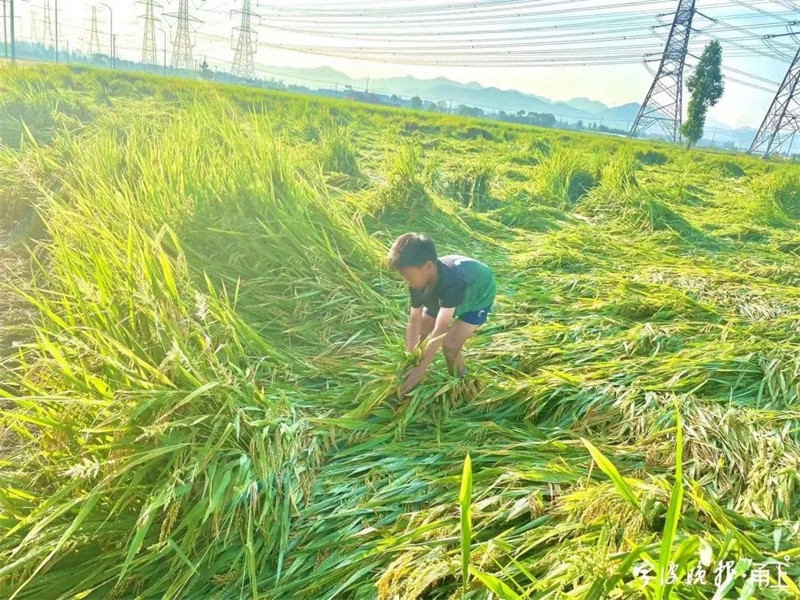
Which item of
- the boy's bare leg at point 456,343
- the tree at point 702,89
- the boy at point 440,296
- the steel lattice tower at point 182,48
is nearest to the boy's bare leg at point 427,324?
the boy at point 440,296

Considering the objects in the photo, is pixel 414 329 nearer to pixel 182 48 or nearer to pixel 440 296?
pixel 440 296

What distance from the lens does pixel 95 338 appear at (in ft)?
5.45

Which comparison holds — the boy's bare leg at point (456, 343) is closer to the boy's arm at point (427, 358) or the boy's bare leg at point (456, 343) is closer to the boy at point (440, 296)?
the boy at point (440, 296)

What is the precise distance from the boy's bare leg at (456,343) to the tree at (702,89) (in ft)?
112

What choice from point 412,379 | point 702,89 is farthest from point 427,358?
point 702,89

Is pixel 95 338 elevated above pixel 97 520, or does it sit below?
above

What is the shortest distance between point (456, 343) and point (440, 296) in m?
0.23

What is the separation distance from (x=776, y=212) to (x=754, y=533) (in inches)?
278

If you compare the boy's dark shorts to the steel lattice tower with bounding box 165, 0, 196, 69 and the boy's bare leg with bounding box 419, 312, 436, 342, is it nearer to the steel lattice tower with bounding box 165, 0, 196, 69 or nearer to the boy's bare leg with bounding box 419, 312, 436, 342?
the boy's bare leg with bounding box 419, 312, 436, 342

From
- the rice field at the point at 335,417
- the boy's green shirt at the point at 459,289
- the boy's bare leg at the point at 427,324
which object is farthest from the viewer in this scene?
the boy's bare leg at the point at 427,324

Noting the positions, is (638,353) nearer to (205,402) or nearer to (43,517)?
(205,402)

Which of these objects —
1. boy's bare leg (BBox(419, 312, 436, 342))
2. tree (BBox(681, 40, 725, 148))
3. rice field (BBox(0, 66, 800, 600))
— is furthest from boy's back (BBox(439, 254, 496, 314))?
tree (BBox(681, 40, 725, 148))

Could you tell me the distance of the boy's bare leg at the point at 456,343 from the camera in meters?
2.30

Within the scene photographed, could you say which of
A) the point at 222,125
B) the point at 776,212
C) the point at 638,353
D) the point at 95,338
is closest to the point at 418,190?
the point at 222,125
